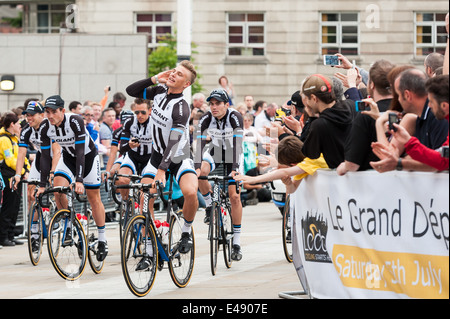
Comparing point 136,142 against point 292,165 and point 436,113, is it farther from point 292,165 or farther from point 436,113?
point 436,113

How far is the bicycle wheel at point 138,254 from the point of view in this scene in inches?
360

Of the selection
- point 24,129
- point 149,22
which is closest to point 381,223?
point 24,129

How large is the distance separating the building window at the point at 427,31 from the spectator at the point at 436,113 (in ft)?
107

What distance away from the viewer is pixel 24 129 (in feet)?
46.8

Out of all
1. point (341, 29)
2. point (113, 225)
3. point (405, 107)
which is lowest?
point (113, 225)

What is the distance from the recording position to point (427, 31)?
3847 cm

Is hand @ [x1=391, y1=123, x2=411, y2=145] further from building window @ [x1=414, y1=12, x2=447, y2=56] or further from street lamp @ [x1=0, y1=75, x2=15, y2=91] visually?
building window @ [x1=414, y1=12, x2=447, y2=56]

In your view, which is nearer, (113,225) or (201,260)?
(201,260)

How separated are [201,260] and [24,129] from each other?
3.37m

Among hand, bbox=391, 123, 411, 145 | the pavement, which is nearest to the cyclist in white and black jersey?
the pavement

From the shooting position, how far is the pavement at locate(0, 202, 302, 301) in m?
9.68

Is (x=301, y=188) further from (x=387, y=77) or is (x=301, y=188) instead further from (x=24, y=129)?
(x=24, y=129)

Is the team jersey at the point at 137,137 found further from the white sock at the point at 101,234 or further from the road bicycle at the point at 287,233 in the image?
A: the road bicycle at the point at 287,233

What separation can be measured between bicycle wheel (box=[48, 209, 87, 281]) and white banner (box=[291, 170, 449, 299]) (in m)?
3.18
